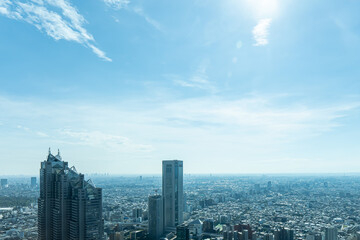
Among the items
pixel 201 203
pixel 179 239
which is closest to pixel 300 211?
pixel 201 203

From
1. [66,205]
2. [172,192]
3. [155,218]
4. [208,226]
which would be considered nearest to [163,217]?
[155,218]

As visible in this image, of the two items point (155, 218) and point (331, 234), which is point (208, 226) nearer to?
point (155, 218)

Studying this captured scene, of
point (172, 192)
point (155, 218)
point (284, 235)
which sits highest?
point (172, 192)

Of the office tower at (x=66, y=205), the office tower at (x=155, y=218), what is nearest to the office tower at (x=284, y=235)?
the office tower at (x=155, y=218)

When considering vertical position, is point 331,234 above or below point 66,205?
below

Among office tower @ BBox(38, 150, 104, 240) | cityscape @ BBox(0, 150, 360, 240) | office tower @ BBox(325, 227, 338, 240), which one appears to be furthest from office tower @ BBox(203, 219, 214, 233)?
office tower @ BBox(38, 150, 104, 240)

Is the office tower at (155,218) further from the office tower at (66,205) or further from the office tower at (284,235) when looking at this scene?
the office tower at (66,205)

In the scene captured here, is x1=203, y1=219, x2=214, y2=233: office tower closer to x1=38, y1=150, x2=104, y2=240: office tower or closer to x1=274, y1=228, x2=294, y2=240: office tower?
x1=274, y1=228, x2=294, y2=240: office tower
